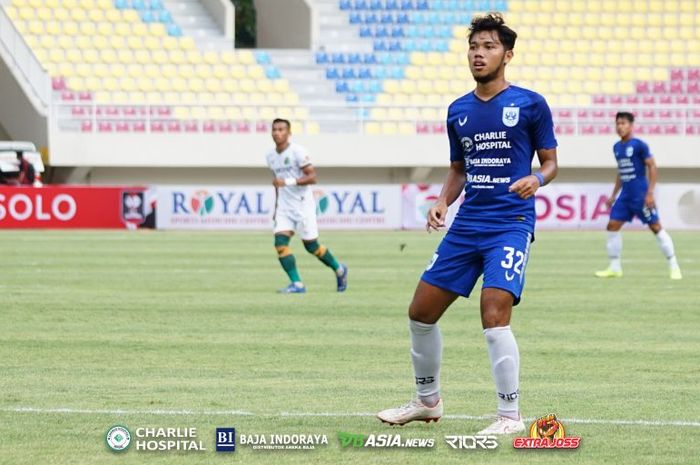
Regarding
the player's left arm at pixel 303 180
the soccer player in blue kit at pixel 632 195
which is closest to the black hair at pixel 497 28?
the player's left arm at pixel 303 180

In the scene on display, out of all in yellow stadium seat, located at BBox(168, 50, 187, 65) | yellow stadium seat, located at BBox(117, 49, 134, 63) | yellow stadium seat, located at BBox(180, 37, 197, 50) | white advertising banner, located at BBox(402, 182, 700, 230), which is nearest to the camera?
white advertising banner, located at BBox(402, 182, 700, 230)

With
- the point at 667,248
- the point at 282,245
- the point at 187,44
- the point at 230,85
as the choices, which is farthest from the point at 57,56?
the point at 282,245

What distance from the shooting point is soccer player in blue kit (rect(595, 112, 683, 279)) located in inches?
750

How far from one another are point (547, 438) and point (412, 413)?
860 millimetres

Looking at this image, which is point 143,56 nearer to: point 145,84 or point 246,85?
point 145,84

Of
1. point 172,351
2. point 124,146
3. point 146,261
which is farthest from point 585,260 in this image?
point 124,146

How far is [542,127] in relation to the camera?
7695 mm

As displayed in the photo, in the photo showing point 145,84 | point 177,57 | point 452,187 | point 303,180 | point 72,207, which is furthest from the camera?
point 177,57

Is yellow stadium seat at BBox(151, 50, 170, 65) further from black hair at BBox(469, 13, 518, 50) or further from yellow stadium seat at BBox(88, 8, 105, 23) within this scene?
black hair at BBox(469, 13, 518, 50)

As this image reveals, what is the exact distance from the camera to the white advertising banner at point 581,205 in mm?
34625

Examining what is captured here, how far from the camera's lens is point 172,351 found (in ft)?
37.2

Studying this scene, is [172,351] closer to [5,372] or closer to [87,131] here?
[5,372]

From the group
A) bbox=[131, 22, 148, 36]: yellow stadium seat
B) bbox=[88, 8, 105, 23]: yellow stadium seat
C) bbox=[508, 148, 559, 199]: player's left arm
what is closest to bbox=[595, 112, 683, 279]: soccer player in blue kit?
bbox=[508, 148, 559, 199]: player's left arm

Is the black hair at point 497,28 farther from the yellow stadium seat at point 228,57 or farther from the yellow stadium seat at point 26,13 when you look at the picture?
the yellow stadium seat at point 26,13
